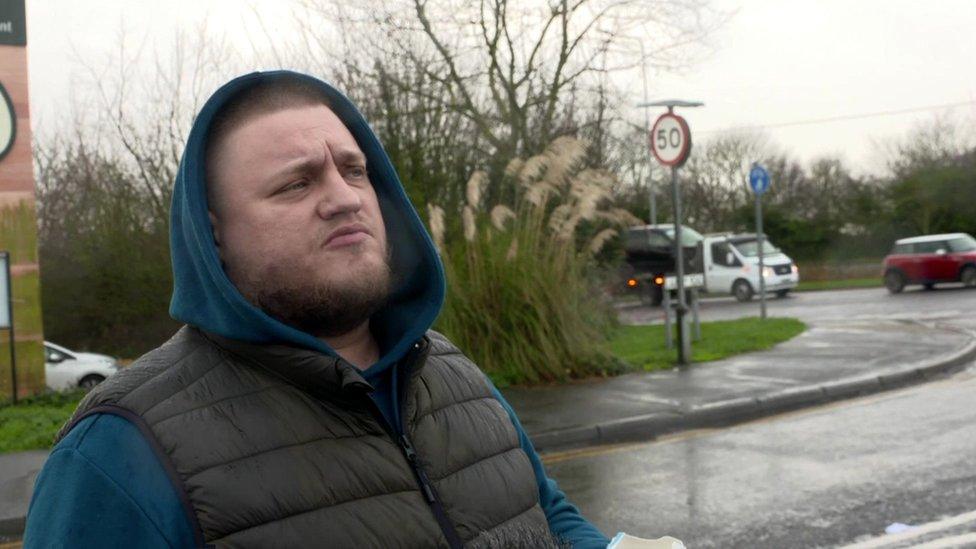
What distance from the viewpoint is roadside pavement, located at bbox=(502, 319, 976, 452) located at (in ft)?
30.1

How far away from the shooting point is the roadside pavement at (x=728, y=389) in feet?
30.1

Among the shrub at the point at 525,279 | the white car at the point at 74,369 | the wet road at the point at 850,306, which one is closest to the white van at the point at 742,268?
the wet road at the point at 850,306

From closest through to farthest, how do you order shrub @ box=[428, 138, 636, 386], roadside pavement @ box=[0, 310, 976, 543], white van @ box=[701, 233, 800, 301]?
roadside pavement @ box=[0, 310, 976, 543] → shrub @ box=[428, 138, 636, 386] → white van @ box=[701, 233, 800, 301]

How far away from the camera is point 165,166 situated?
1627 cm

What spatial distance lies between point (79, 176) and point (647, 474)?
43.2ft

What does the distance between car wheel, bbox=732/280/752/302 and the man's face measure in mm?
27701

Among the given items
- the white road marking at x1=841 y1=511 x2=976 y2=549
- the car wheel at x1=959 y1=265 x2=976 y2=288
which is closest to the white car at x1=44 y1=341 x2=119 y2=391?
the white road marking at x1=841 y1=511 x2=976 y2=549

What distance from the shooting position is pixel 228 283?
5.52 ft

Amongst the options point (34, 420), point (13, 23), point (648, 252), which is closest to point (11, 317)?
point (34, 420)

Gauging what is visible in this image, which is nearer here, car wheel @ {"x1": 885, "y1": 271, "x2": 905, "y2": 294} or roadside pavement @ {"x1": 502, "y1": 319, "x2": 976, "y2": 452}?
roadside pavement @ {"x1": 502, "y1": 319, "x2": 976, "y2": 452}

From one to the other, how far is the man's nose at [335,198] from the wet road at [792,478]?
435cm

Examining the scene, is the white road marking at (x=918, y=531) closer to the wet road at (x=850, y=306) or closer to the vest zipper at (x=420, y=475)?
the vest zipper at (x=420, y=475)

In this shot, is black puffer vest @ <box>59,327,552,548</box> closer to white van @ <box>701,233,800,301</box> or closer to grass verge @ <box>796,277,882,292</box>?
white van @ <box>701,233,800,301</box>

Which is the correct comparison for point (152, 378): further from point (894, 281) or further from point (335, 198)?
point (894, 281)
